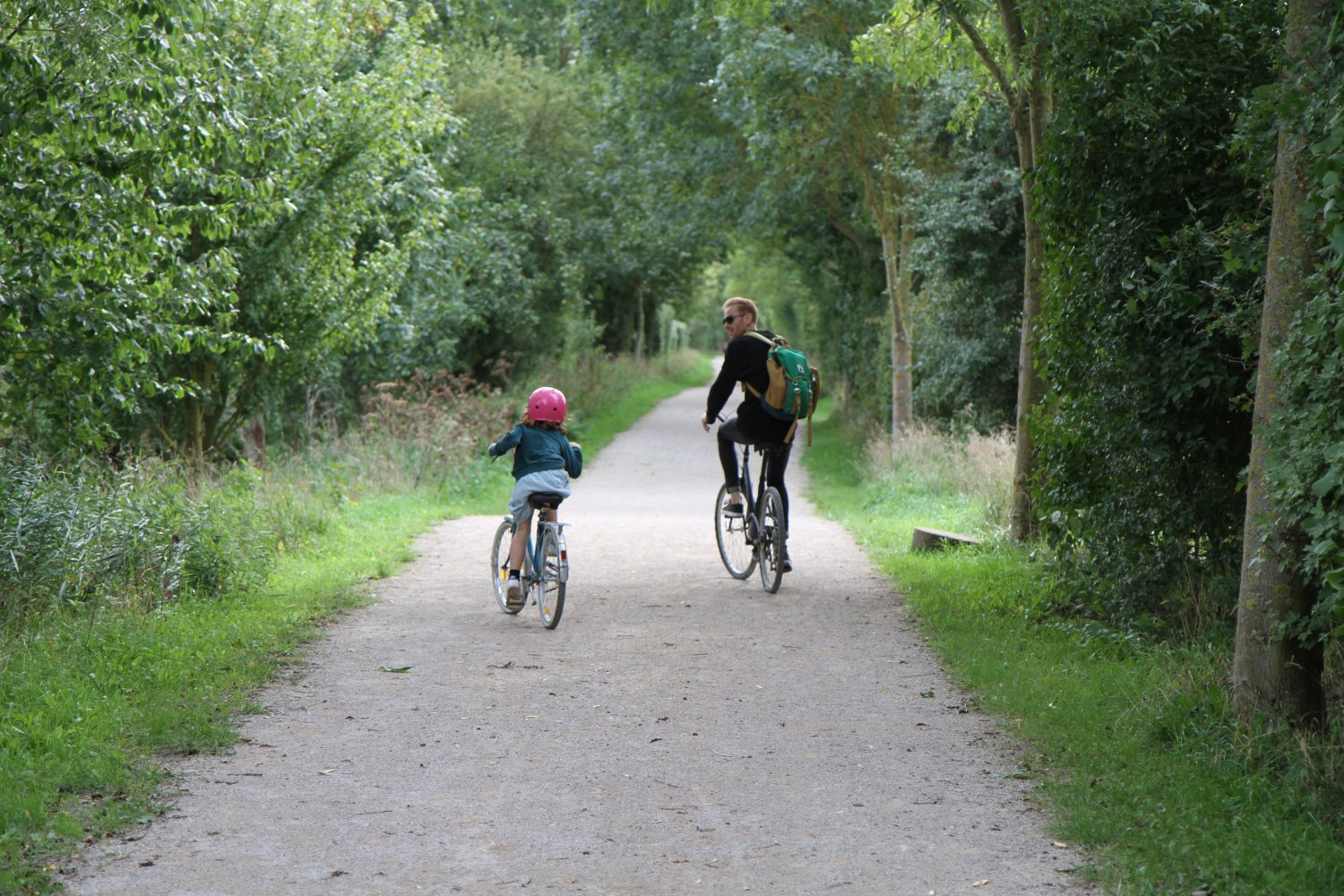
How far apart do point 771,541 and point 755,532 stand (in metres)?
0.16

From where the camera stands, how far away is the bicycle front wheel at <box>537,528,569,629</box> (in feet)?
29.1

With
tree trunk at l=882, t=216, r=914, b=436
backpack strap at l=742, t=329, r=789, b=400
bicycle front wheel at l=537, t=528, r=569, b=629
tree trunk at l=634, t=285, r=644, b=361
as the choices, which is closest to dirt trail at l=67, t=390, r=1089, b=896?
bicycle front wheel at l=537, t=528, r=569, b=629

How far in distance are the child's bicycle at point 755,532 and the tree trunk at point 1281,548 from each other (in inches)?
182

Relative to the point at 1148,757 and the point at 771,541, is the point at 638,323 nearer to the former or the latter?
the point at 771,541

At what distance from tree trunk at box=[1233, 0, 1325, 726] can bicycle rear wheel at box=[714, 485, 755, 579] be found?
210 inches

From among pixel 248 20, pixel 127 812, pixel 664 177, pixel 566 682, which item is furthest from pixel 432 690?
pixel 664 177

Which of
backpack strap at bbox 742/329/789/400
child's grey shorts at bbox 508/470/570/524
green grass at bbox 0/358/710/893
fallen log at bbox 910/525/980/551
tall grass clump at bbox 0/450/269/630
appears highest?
backpack strap at bbox 742/329/789/400

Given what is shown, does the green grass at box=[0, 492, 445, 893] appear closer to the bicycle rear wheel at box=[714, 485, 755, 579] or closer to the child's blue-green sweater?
the child's blue-green sweater

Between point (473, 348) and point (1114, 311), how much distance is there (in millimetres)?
21362

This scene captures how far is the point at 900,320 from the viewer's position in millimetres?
21969

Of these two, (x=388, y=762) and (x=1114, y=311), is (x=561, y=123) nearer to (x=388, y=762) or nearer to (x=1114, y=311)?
(x=1114, y=311)

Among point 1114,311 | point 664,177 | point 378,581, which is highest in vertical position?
point 664,177

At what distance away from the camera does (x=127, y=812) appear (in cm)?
500

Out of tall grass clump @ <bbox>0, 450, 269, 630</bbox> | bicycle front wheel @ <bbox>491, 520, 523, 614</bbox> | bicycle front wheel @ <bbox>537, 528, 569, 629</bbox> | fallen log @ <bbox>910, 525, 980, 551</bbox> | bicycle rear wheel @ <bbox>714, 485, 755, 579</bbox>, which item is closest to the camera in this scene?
tall grass clump @ <bbox>0, 450, 269, 630</bbox>
